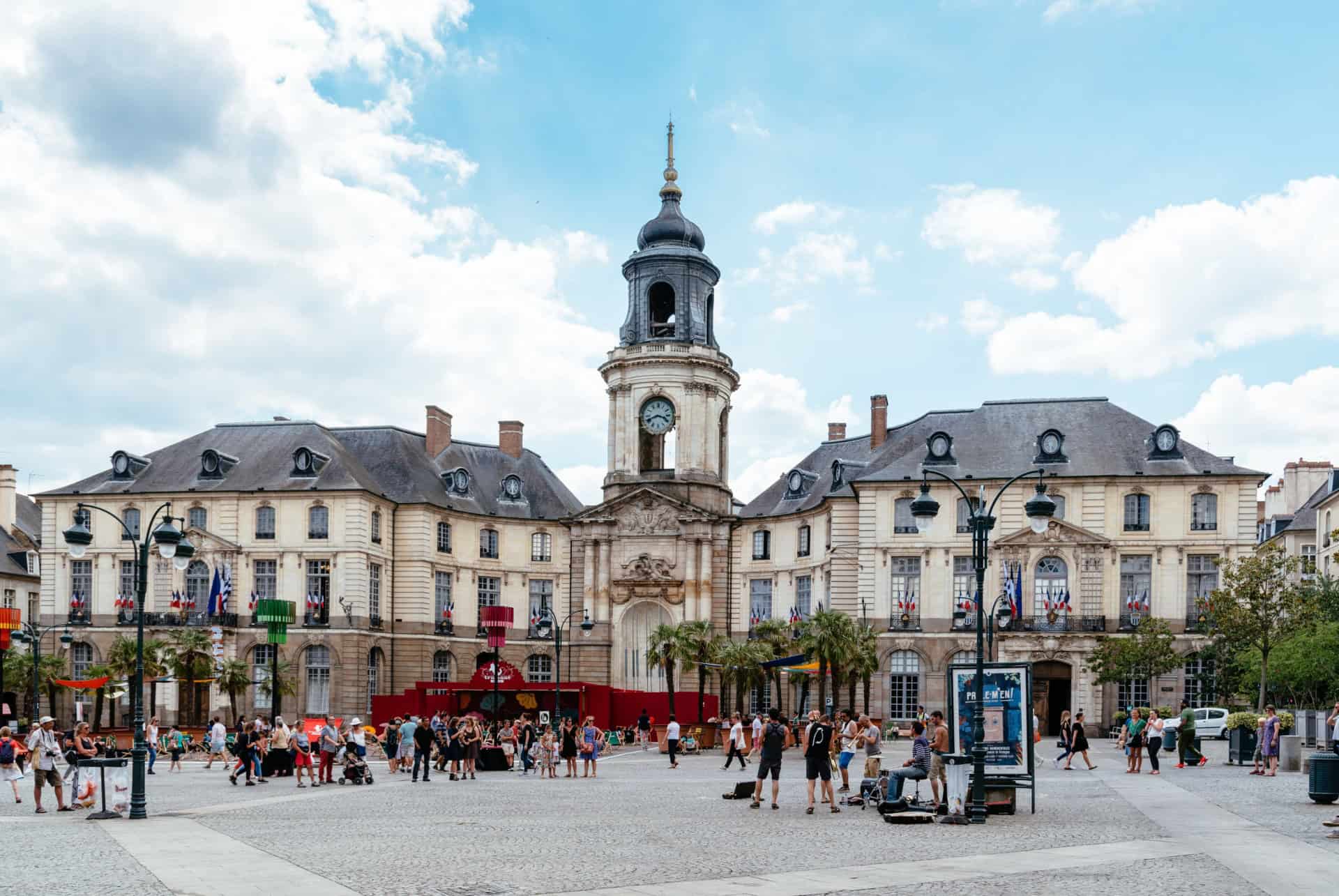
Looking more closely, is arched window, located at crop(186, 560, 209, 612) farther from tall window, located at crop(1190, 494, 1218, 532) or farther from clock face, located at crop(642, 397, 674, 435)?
tall window, located at crop(1190, 494, 1218, 532)

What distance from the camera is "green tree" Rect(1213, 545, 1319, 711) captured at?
178 feet

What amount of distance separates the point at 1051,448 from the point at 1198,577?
764 cm

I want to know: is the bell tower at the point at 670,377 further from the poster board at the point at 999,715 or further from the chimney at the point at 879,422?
the poster board at the point at 999,715

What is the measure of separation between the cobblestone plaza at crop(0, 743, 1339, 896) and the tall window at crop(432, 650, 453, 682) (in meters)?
38.4

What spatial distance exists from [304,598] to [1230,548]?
38.6 m

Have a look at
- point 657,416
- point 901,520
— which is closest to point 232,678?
point 657,416

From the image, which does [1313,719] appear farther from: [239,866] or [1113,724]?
[239,866]

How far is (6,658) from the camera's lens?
66.9m

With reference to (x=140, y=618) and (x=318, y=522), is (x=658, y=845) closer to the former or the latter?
(x=140, y=618)

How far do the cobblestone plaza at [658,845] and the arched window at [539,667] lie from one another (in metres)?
40.0

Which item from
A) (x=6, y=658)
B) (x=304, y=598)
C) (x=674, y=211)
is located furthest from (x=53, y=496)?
(x=674, y=211)

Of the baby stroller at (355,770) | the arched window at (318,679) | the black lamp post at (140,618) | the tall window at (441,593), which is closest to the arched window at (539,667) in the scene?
the tall window at (441,593)

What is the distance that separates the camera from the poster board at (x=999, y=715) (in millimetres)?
26266

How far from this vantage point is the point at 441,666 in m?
70.6
